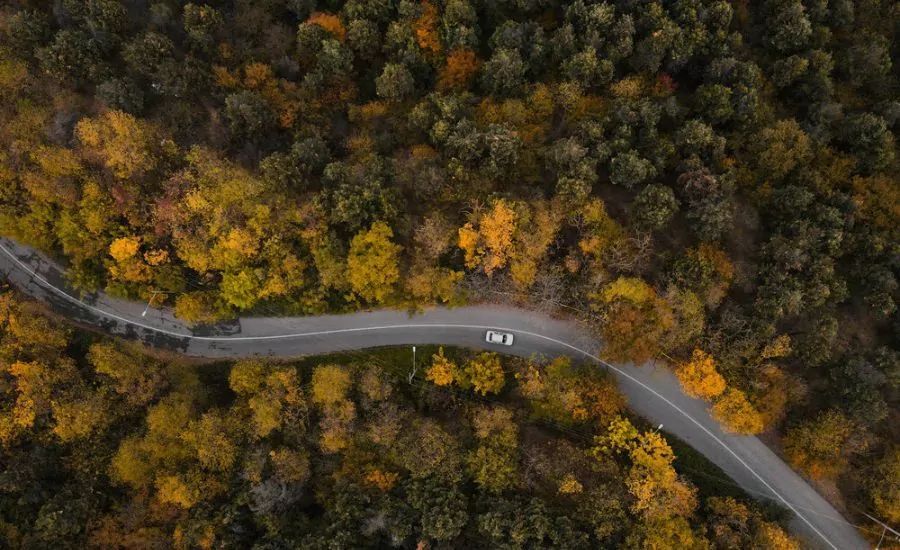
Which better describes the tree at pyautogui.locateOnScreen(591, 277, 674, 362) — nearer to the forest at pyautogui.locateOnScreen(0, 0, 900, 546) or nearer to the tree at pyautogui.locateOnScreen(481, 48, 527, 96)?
the forest at pyautogui.locateOnScreen(0, 0, 900, 546)

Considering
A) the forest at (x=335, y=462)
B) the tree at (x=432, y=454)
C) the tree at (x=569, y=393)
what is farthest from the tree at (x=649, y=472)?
the tree at (x=432, y=454)

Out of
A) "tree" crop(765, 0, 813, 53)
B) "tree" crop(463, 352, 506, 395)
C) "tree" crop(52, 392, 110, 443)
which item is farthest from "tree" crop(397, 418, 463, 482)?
"tree" crop(765, 0, 813, 53)

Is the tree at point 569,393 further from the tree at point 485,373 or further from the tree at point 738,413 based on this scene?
the tree at point 738,413

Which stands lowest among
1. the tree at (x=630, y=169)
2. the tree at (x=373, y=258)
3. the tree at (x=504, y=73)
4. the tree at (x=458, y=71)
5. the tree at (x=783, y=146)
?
the tree at (x=373, y=258)

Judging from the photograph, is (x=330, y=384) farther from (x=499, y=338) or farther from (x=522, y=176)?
(x=522, y=176)

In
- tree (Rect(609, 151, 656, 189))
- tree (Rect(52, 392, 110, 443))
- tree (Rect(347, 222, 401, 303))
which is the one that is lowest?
tree (Rect(52, 392, 110, 443))

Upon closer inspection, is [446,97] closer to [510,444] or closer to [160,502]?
[510,444]
